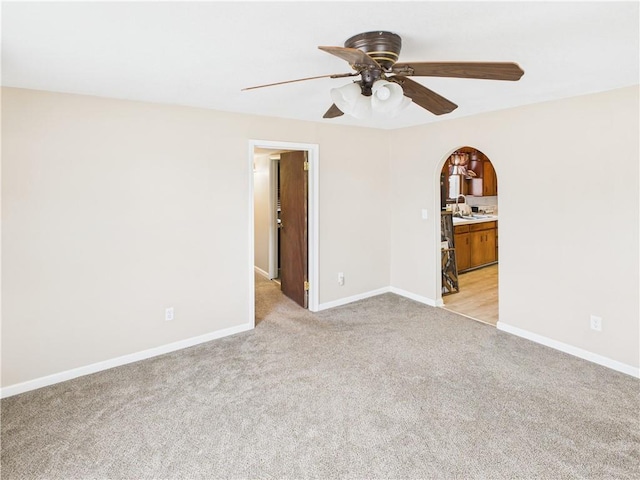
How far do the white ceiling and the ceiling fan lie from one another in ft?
0.24

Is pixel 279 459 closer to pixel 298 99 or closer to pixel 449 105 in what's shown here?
pixel 449 105

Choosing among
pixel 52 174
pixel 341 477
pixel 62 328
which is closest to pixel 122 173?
pixel 52 174

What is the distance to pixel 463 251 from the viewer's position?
585 cm

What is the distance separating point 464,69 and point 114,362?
3.32 meters

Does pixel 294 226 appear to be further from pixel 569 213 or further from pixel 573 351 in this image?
pixel 573 351

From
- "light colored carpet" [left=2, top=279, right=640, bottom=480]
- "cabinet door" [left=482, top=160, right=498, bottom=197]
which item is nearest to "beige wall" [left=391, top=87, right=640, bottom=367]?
"light colored carpet" [left=2, top=279, right=640, bottom=480]

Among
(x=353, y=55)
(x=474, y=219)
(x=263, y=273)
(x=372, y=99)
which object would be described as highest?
(x=353, y=55)

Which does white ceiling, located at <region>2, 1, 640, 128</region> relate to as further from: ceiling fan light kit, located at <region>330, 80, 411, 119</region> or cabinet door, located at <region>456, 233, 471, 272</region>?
cabinet door, located at <region>456, 233, 471, 272</region>

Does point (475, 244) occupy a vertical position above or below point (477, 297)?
above

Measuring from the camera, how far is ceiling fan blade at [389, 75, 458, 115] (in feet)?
6.36

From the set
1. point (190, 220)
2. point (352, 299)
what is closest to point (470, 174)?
point (352, 299)

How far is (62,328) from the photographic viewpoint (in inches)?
110

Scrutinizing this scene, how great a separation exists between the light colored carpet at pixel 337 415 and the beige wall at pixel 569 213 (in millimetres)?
336

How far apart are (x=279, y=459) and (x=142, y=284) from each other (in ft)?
6.39
